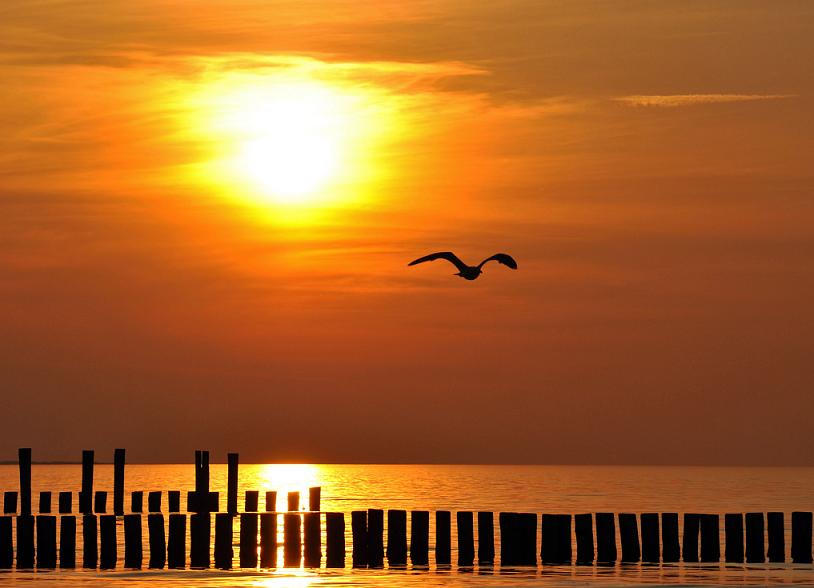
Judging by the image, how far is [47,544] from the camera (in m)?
42.9

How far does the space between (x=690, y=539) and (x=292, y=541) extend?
408 inches

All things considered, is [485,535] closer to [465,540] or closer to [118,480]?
[465,540]

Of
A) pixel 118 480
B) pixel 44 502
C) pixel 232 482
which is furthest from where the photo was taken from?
pixel 44 502

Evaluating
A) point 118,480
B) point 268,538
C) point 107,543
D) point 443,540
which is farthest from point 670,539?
point 118,480

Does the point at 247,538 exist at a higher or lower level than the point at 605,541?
higher

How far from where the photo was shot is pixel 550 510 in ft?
303

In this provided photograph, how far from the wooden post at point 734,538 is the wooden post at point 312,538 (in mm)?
10547

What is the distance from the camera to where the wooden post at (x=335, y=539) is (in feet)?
136

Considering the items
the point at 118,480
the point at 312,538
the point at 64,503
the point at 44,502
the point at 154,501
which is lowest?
the point at 312,538

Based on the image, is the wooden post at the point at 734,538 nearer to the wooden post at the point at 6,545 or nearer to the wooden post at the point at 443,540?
the wooden post at the point at 443,540

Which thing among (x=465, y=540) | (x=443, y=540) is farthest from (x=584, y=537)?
(x=443, y=540)

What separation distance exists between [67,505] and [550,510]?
43.2m

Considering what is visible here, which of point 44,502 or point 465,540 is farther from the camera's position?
point 44,502

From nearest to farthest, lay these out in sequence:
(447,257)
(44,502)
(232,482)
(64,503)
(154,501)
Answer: (447,257) → (154,501) → (64,503) → (232,482) → (44,502)
